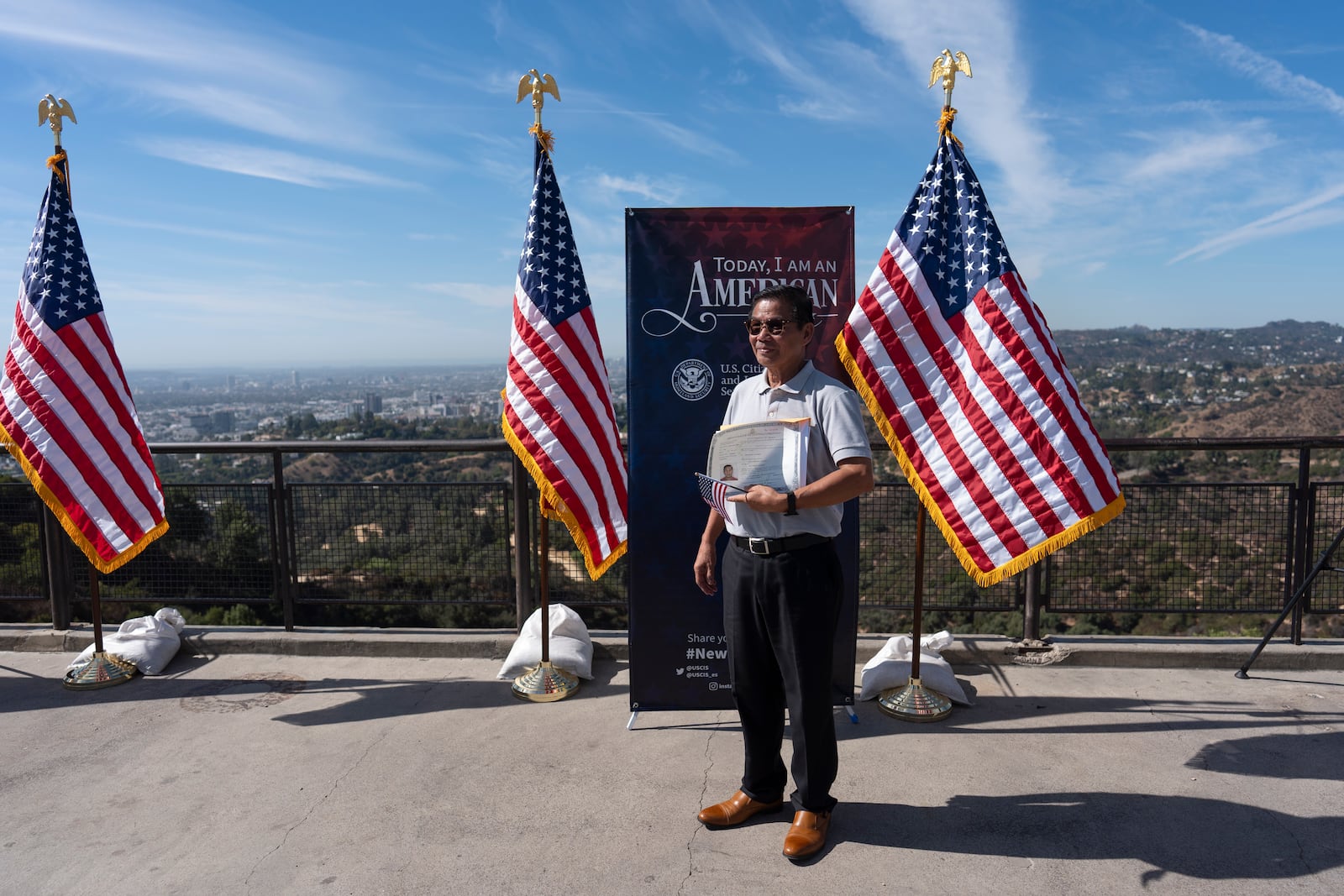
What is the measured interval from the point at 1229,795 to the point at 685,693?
234 centimetres

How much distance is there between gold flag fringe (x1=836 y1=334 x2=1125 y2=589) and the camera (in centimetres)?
365

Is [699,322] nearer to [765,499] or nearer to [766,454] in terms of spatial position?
[766,454]

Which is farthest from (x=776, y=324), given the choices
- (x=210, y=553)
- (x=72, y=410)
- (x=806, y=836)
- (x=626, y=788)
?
(x=210, y=553)

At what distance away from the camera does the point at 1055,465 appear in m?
3.68

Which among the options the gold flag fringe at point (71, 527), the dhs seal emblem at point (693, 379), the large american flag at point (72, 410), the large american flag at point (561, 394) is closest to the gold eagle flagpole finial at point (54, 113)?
the large american flag at point (72, 410)

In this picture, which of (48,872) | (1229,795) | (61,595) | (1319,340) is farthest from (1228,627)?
(1319,340)

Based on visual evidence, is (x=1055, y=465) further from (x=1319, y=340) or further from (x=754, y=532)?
(x=1319, y=340)

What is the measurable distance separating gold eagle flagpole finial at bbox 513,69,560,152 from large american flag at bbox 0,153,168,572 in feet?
9.14

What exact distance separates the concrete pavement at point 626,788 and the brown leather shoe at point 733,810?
0.16ft

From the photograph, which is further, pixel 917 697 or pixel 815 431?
pixel 917 697

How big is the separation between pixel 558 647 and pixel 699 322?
209 centimetres

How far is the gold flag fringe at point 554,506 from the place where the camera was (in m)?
4.28

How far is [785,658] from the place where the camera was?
2980mm

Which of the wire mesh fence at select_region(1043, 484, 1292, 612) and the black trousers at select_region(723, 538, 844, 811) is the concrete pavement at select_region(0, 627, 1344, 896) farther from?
the wire mesh fence at select_region(1043, 484, 1292, 612)
